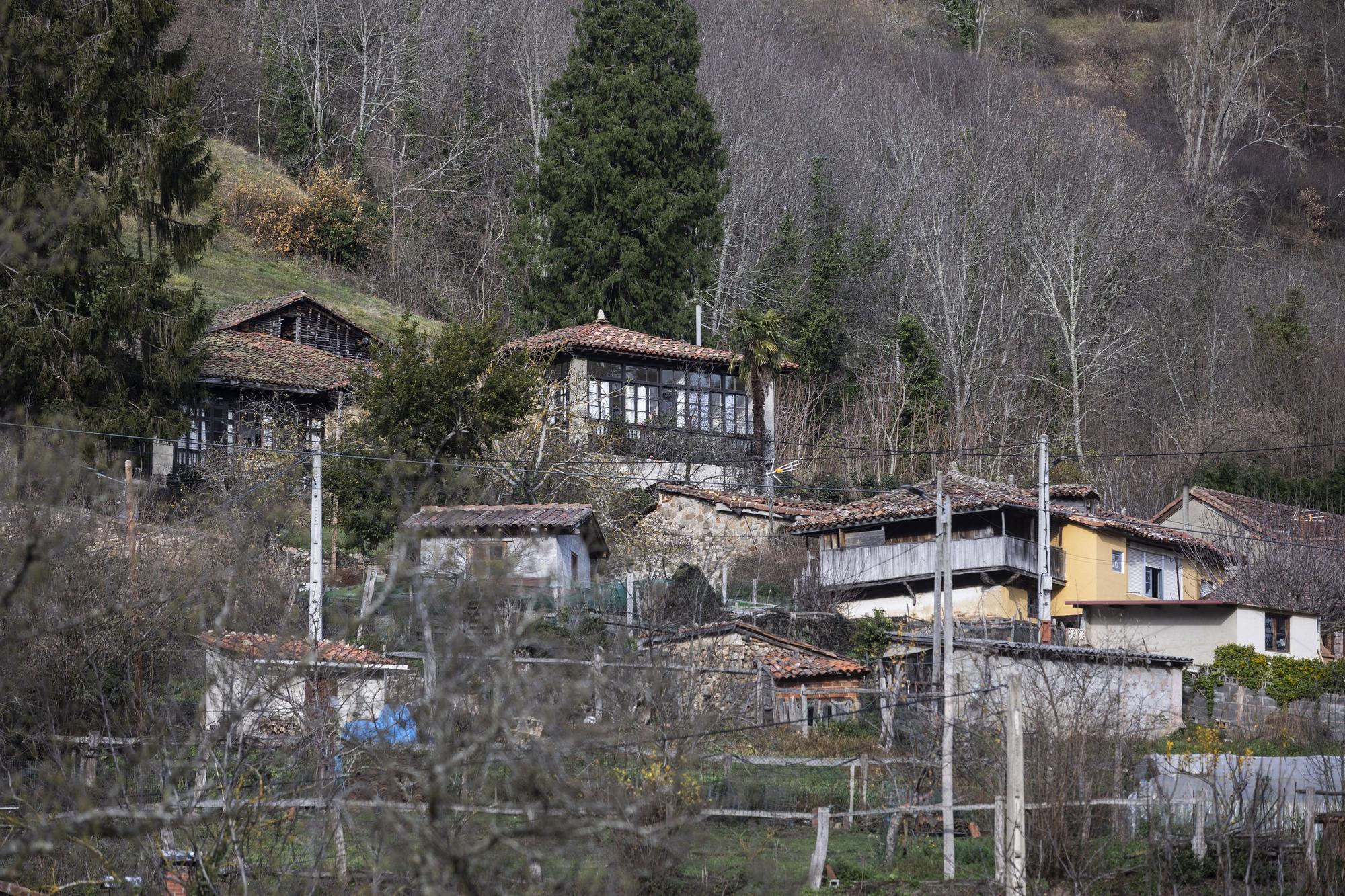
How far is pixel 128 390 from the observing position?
26703mm

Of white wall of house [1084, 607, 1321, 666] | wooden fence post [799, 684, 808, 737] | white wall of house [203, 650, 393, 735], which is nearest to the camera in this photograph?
white wall of house [203, 650, 393, 735]

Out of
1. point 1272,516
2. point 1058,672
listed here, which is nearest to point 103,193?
point 1058,672

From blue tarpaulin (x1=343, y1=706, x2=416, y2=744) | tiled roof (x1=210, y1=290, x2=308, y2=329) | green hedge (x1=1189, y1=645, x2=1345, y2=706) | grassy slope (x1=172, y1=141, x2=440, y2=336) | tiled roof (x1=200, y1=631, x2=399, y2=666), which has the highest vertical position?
grassy slope (x1=172, y1=141, x2=440, y2=336)

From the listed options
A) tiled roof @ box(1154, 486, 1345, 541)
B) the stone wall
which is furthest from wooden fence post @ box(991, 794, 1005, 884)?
tiled roof @ box(1154, 486, 1345, 541)

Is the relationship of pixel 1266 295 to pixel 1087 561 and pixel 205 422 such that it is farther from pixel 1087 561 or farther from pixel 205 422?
pixel 205 422

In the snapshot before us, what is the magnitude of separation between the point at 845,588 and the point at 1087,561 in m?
6.44

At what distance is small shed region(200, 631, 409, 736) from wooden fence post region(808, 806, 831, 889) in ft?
14.2

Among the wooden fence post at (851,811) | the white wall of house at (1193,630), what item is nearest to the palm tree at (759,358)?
the white wall of house at (1193,630)

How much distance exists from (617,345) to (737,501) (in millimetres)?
4757

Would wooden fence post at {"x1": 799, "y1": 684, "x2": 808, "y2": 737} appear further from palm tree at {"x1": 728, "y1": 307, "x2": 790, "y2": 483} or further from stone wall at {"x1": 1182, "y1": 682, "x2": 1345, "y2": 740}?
palm tree at {"x1": 728, "y1": 307, "x2": 790, "y2": 483}

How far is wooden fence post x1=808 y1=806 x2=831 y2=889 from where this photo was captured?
14992mm

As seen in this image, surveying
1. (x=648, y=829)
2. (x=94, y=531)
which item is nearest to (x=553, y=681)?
(x=648, y=829)

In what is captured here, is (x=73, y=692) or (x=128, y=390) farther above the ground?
(x=128, y=390)

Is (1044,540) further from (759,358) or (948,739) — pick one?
(948,739)
